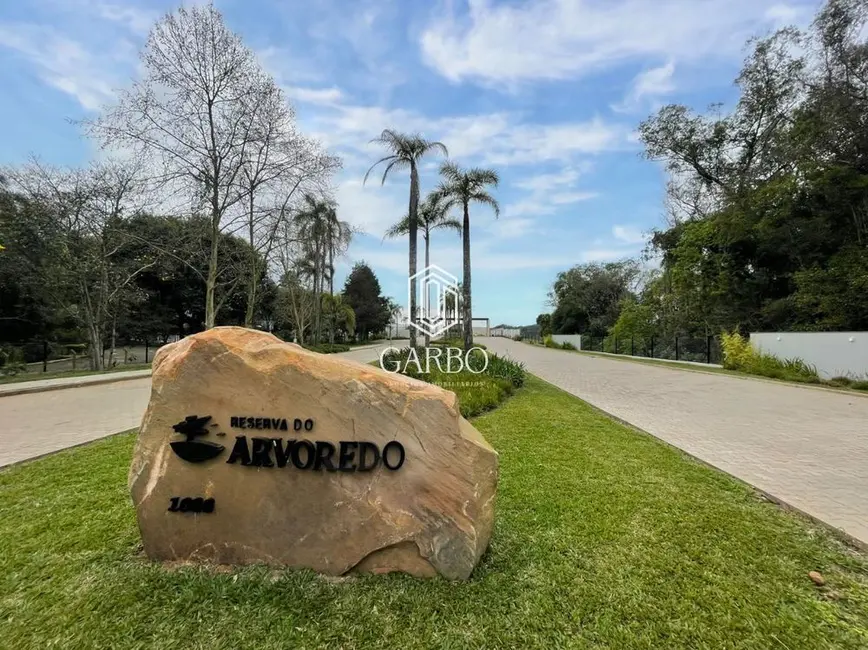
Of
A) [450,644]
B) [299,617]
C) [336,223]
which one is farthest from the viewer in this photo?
[336,223]

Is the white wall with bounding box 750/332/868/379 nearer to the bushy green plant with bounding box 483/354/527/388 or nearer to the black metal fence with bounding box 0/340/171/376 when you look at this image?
the bushy green plant with bounding box 483/354/527/388

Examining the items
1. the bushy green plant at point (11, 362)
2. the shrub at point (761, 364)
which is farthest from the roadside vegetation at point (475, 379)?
the bushy green plant at point (11, 362)

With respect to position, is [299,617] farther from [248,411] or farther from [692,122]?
[692,122]

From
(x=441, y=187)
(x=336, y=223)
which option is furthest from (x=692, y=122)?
(x=336, y=223)

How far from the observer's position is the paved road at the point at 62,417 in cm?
618

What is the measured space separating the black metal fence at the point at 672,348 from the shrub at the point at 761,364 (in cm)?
334

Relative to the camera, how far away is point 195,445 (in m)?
2.88

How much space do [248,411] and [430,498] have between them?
131 centimetres

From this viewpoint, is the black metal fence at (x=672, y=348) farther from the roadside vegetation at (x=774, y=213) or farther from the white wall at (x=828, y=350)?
the white wall at (x=828, y=350)

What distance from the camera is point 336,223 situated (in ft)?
86.7

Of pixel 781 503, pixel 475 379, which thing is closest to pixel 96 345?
pixel 475 379

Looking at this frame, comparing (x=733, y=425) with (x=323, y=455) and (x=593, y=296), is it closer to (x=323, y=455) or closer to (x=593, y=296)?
(x=323, y=455)

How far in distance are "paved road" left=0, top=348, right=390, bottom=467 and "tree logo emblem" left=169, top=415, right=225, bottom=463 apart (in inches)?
168

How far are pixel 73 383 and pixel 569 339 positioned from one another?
3761 centimetres
